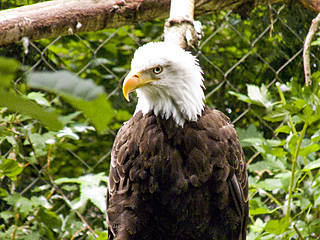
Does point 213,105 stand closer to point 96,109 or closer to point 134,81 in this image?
point 134,81

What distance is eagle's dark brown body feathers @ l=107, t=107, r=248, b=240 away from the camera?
134 cm

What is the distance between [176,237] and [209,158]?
11.6 inches

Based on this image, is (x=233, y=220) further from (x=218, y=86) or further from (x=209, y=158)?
(x=218, y=86)

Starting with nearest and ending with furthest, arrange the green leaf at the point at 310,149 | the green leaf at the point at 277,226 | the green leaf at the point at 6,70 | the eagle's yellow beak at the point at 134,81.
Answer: the green leaf at the point at 6,70 < the eagle's yellow beak at the point at 134,81 < the green leaf at the point at 277,226 < the green leaf at the point at 310,149

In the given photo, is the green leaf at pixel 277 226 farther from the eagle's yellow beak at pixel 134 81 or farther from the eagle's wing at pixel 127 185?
the eagle's yellow beak at pixel 134 81

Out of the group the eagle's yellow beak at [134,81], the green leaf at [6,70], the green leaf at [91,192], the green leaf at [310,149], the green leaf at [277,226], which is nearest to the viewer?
the green leaf at [6,70]

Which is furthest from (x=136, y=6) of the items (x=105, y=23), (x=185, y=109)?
(x=185, y=109)

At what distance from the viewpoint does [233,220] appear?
1.44 metres

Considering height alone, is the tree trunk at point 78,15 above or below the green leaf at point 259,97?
above

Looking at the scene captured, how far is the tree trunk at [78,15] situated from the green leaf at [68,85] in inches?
53.9

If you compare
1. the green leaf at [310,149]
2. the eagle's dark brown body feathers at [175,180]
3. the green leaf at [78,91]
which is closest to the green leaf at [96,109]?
the green leaf at [78,91]

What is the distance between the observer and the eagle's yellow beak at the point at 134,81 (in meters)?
1.22

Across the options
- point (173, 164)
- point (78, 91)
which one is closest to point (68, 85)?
point (78, 91)

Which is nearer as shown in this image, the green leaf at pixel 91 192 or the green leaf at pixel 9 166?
the green leaf at pixel 9 166
